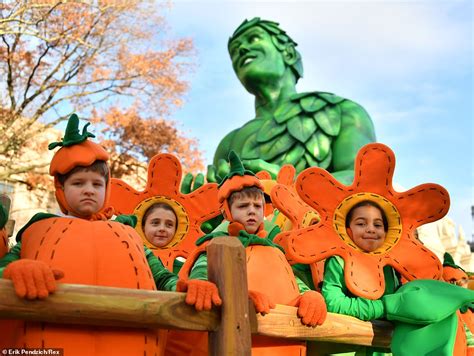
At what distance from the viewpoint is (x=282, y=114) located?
8.18m

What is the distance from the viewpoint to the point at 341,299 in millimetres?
2979

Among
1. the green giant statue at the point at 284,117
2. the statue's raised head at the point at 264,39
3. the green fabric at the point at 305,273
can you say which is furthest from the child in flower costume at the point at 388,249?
the statue's raised head at the point at 264,39

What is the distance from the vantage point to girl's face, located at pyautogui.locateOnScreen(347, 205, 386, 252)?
3.20 metres

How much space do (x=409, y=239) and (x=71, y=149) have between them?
5.63ft

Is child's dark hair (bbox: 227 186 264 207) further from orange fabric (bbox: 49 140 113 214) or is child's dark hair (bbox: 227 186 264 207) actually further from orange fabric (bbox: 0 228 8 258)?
orange fabric (bbox: 0 228 8 258)

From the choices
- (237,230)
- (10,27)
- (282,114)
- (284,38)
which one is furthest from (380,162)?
(10,27)

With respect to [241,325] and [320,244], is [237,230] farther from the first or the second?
[241,325]

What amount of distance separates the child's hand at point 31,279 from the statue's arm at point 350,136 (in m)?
5.96

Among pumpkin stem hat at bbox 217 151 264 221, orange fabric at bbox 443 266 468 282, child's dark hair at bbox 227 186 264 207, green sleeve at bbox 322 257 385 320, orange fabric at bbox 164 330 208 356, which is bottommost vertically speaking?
orange fabric at bbox 164 330 208 356

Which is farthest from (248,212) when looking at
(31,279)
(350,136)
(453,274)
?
(350,136)

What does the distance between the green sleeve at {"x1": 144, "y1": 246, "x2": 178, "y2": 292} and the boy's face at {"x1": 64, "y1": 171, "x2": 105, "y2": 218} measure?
305mm

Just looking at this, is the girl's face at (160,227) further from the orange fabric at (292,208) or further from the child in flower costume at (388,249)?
the child in flower costume at (388,249)

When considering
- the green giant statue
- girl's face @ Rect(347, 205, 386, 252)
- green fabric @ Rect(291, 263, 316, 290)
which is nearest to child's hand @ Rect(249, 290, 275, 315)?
girl's face @ Rect(347, 205, 386, 252)

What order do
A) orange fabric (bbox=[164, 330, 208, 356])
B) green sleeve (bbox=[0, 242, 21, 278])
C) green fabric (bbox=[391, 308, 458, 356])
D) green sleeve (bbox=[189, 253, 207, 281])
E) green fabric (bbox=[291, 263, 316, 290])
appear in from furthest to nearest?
green fabric (bbox=[291, 263, 316, 290]) → green fabric (bbox=[391, 308, 458, 356]) → green sleeve (bbox=[189, 253, 207, 281]) → orange fabric (bbox=[164, 330, 208, 356]) → green sleeve (bbox=[0, 242, 21, 278])
